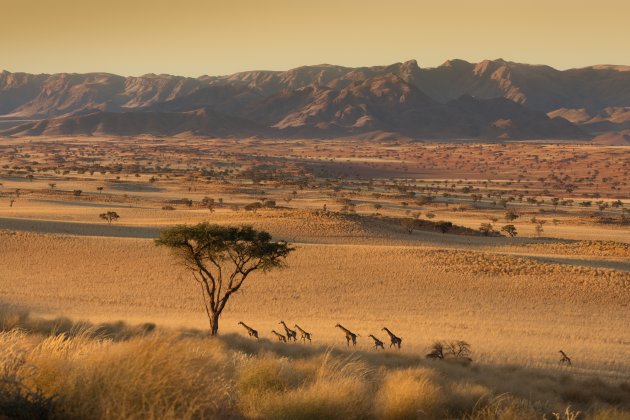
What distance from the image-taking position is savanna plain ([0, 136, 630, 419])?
8.75 meters

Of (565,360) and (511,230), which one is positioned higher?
(565,360)

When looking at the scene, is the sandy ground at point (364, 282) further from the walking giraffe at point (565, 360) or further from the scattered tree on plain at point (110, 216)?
the scattered tree on plain at point (110, 216)

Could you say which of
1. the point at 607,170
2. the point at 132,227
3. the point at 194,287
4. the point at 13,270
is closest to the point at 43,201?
the point at 132,227

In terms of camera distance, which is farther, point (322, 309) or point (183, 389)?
point (322, 309)

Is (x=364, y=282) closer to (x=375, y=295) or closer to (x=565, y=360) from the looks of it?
(x=375, y=295)

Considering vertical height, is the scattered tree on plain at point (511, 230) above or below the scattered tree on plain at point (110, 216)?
below

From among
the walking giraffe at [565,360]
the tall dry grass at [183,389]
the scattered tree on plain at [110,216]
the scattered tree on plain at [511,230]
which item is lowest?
the scattered tree on plain at [511,230]

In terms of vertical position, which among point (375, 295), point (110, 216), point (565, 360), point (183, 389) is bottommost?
point (375, 295)

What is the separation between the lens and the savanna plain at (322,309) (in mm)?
8750

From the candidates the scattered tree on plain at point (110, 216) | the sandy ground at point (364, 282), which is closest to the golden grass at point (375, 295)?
the sandy ground at point (364, 282)

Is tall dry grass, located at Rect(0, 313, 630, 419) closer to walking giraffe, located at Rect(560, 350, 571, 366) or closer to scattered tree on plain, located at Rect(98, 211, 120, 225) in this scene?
walking giraffe, located at Rect(560, 350, 571, 366)

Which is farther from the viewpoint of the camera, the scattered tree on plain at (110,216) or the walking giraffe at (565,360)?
A: the scattered tree on plain at (110,216)

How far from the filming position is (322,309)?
36.3m

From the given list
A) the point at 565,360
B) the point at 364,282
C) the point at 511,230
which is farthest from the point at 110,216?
the point at 565,360
